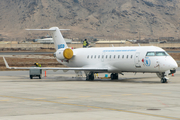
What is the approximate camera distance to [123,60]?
3288 centimetres

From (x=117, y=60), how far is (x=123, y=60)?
803 millimetres

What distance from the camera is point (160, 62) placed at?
98.3ft

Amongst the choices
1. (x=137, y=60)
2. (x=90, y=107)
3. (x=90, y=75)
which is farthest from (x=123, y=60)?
(x=90, y=107)

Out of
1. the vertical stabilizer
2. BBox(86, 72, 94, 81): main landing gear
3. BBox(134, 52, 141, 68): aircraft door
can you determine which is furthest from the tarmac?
the vertical stabilizer

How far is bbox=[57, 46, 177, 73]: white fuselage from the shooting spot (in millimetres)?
30145

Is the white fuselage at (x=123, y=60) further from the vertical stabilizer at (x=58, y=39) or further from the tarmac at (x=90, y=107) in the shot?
the tarmac at (x=90, y=107)

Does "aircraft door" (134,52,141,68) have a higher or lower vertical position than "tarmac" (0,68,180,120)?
higher

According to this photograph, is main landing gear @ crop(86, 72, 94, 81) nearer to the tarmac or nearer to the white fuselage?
the white fuselage

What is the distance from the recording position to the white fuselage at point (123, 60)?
30.1 metres

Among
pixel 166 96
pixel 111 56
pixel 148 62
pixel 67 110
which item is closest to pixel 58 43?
pixel 111 56

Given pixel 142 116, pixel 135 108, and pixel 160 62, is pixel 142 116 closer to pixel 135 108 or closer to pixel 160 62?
pixel 135 108

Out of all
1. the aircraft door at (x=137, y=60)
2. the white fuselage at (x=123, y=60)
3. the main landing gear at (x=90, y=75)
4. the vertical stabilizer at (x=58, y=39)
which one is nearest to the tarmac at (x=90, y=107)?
the white fuselage at (x=123, y=60)

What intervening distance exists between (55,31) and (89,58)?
6054mm

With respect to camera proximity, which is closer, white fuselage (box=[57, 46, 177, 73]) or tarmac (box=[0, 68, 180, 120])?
tarmac (box=[0, 68, 180, 120])
